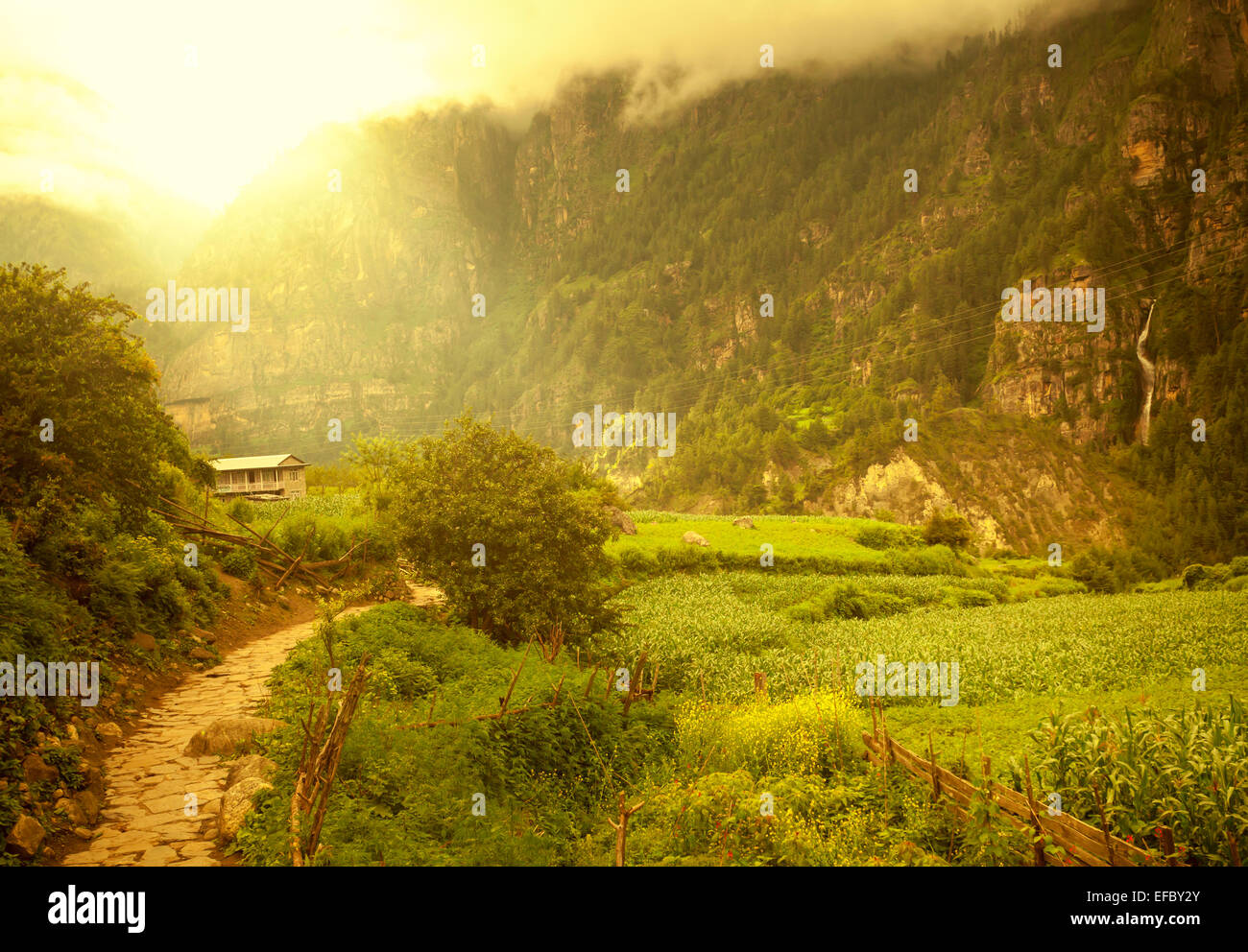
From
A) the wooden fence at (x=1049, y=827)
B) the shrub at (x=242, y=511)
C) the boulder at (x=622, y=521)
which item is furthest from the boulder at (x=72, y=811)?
the boulder at (x=622, y=521)

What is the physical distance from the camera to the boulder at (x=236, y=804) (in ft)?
26.1

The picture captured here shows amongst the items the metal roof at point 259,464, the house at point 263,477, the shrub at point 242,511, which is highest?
the metal roof at point 259,464

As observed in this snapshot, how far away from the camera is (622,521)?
54.5 m

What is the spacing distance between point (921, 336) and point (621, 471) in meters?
77.3

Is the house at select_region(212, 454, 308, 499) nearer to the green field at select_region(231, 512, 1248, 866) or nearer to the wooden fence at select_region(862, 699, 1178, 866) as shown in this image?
the green field at select_region(231, 512, 1248, 866)

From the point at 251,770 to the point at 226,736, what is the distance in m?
1.70

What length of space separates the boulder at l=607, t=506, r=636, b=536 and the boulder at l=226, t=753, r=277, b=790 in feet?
139

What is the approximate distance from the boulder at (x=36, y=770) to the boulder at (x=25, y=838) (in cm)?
114

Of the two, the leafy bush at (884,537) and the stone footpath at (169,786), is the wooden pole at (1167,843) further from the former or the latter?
the leafy bush at (884,537)

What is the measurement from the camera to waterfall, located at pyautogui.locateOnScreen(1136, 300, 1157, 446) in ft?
392

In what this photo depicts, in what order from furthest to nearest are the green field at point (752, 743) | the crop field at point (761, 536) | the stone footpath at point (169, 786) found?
the crop field at point (761, 536) → the green field at point (752, 743) → the stone footpath at point (169, 786)

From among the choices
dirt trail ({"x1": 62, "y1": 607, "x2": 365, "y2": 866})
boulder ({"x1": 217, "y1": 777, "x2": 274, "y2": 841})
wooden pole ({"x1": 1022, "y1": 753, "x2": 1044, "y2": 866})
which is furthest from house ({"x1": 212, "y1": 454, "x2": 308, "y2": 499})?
wooden pole ({"x1": 1022, "y1": 753, "x2": 1044, "y2": 866})

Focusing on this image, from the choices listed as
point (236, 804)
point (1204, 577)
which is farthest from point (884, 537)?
point (236, 804)
